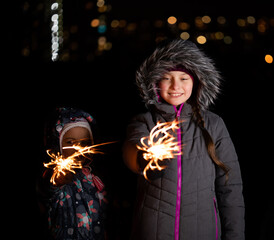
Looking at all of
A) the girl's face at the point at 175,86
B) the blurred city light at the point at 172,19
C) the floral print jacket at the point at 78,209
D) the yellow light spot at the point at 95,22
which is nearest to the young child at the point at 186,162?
the girl's face at the point at 175,86

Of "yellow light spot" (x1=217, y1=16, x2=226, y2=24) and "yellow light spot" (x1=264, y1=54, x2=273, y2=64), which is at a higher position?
"yellow light spot" (x1=217, y1=16, x2=226, y2=24)

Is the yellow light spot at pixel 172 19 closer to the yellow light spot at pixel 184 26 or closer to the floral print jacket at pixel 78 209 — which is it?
the yellow light spot at pixel 184 26

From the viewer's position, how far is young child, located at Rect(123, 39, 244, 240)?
4.01 feet

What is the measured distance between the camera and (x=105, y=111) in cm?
180

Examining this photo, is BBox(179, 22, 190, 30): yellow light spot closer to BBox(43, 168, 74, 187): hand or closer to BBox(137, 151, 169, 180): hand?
BBox(137, 151, 169, 180): hand

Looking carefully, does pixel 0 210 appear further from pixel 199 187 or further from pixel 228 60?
pixel 228 60

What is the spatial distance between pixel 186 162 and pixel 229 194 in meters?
0.26

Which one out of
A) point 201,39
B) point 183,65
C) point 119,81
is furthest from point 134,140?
point 201,39

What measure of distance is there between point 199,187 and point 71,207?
0.65m

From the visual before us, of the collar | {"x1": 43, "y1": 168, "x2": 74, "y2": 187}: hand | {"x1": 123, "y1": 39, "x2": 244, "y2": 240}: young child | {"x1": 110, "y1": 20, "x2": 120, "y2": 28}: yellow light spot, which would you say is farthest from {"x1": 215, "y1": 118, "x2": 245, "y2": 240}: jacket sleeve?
{"x1": 110, "y1": 20, "x2": 120, "y2": 28}: yellow light spot

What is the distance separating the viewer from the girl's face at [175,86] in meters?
1.32

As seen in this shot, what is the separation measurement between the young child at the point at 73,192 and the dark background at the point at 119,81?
0.35 ft

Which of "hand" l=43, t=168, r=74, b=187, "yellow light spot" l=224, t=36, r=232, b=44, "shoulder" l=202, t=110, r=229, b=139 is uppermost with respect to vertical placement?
"yellow light spot" l=224, t=36, r=232, b=44

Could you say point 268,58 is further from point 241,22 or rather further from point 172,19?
point 172,19
